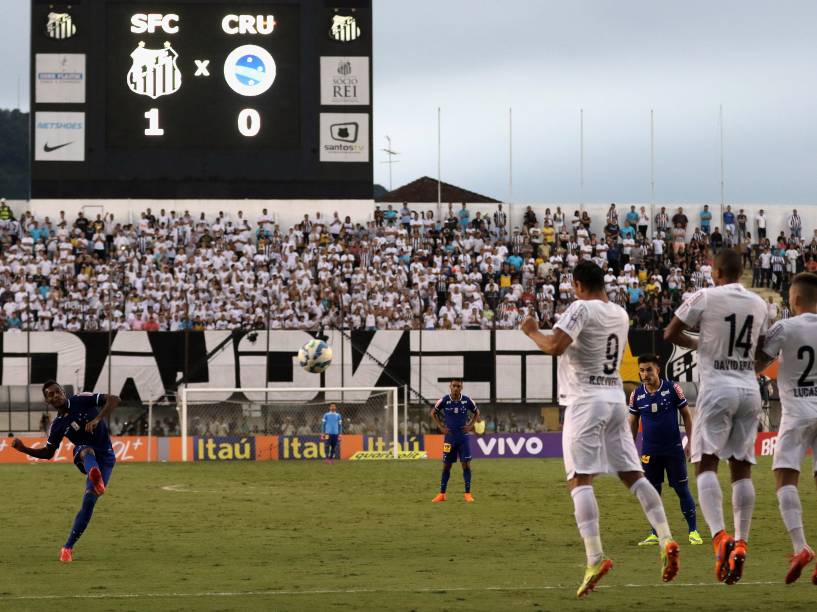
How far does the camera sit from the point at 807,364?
11555mm

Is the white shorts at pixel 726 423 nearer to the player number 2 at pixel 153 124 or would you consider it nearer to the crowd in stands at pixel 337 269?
the crowd in stands at pixel 337 269

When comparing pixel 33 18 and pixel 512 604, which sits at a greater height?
pixel 33 18

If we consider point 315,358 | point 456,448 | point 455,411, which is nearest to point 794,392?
point 455,411

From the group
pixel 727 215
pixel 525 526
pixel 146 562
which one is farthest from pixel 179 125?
pixel 146 562

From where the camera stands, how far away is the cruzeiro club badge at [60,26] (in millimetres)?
48469

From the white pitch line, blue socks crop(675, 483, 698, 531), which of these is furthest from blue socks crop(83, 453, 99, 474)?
blue socks crop(675, 483, 698, 531)

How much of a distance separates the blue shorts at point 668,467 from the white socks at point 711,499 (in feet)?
19.2

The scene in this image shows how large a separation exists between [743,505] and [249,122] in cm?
3895

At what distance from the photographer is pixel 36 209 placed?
5069 cm

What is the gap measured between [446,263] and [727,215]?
13.0 metres

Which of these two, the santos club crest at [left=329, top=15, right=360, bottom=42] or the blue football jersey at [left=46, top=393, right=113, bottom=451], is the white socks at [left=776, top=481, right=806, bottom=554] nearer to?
the blue football jersey at [left=46, top=393, right=113, bottom=451]

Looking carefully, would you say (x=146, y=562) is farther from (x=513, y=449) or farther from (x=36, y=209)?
(x=36, y=209)

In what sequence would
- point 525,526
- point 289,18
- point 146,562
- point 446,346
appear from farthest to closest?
point 289,18 < point 446,346 < point 525,526 < point 146,562

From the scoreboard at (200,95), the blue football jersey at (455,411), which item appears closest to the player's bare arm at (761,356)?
the blue football jersey at (455,411)
